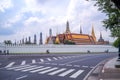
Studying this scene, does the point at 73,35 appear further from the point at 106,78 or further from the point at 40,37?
the point at 106,78

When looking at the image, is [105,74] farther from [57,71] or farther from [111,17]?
[111,17]

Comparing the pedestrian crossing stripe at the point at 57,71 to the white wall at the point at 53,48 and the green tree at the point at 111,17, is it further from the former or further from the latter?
the white wall at the point at 53,48

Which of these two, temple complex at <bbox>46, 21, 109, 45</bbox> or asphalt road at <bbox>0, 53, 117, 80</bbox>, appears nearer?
asphalt road at <bbox>0, 53, 117, 80</bbox>

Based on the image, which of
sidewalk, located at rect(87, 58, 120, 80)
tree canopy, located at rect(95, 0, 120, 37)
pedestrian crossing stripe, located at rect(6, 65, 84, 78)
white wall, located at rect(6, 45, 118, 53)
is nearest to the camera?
sidewalk, located at rect(87, 58, 120, 80)

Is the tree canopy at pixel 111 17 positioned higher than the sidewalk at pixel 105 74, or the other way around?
the tree canopy at pixel 111 17

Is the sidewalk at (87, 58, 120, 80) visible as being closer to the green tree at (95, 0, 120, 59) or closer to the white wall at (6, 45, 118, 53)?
the green tree at (95, 0, 120, 59)

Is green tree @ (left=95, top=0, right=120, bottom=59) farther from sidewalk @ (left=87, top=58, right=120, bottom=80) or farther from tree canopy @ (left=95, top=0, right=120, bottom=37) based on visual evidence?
sidewalk @ (left=87, top=58, right=120, bottom=80)

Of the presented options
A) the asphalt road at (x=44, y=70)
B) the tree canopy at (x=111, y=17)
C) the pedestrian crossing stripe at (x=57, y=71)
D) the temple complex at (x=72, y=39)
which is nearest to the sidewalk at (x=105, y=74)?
the asphalt road at (x=44, y=70)

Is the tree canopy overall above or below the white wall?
above

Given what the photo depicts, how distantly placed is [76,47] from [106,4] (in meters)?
79.9

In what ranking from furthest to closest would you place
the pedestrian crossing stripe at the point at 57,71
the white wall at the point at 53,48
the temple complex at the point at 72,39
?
the temple complex at the point at 72,39
the white wall at the point at 53,48
the pedestrian crossing stripe at the point at 57,71

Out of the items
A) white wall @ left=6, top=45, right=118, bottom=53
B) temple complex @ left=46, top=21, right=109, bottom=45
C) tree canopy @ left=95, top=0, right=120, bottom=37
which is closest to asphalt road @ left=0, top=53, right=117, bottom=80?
tree canopy @ left=95, top=0, right=120, bottom=37

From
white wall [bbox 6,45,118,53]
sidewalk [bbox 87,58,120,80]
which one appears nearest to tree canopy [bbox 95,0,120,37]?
sidewalk [bbox 87,58,120,80]

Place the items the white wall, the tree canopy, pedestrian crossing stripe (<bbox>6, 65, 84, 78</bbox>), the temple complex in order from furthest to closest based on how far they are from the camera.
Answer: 1. the temple complex
2. the white wall
3. the tree canopy
4. pedestrian crossing stripe (<bbox>6, 65, 84, 78</bbox>)
